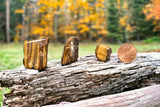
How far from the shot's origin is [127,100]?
2.73m

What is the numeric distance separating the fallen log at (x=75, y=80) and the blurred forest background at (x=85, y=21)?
10795 mm

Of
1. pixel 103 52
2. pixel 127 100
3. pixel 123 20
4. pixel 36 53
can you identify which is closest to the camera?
pixel 127 100

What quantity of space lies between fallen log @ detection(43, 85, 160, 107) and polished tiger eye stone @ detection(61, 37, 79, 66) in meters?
0.81

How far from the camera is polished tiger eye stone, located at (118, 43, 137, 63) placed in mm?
3559

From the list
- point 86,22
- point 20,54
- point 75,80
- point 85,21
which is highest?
point 75,80

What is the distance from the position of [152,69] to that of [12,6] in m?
16.8

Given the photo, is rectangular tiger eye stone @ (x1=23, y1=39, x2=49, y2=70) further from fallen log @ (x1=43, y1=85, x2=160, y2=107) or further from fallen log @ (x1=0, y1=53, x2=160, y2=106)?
fallen log @ (x1=43, y1=85, x2=160, y2=107)

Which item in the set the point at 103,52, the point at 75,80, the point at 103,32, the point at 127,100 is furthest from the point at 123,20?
the point at 127,100

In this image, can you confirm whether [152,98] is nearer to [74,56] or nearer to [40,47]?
[74,56]

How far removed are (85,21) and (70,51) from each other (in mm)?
11946

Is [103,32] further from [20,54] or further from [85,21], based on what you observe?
[20,54]

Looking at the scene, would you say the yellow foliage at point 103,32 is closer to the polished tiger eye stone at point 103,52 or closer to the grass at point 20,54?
the grass at point 20,54

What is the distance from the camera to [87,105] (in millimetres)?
2541

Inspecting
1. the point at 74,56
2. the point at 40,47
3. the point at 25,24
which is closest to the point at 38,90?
the point at 40,47
